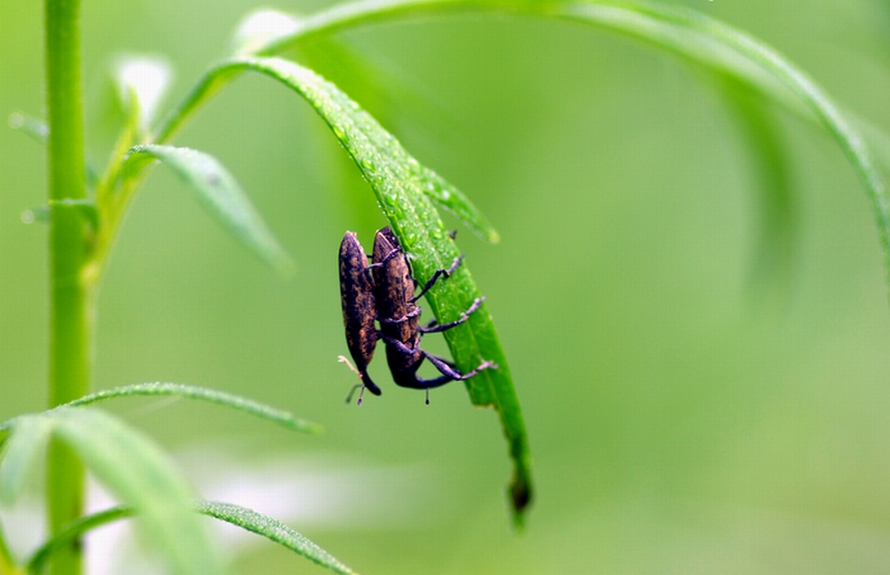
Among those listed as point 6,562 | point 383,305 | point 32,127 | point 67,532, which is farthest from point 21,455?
point 383,305

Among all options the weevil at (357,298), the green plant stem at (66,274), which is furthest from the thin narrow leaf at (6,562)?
the weevil at (357,298)

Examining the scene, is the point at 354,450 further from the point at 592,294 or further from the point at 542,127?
the point at 542,127

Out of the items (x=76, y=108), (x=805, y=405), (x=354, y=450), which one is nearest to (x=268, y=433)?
(x=354, y=450)

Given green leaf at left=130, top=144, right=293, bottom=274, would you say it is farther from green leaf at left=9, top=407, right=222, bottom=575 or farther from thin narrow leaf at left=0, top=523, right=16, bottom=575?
thin narrow leaf at left=0, top=523, right=16, bottom=575

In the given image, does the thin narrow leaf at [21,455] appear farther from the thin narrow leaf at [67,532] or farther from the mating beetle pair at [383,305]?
the mating beetle pair at [383,305]

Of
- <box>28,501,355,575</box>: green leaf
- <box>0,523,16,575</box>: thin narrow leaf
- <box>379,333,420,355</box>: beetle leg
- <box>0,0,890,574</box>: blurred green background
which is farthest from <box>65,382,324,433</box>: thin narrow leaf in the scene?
<box>0,0,890,574</box>: blurred green background

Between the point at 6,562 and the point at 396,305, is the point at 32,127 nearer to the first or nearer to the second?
the point at 6,562
